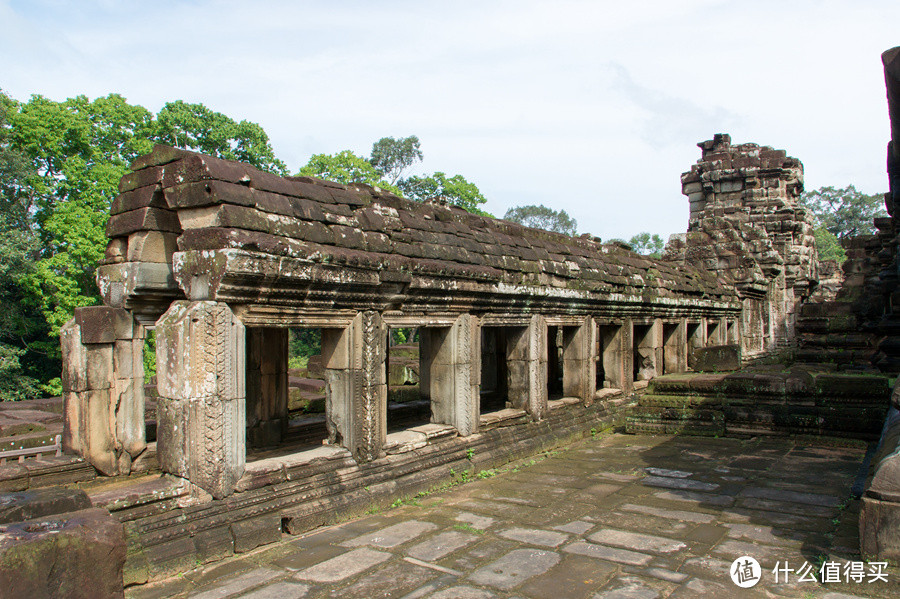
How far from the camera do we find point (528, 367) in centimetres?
790

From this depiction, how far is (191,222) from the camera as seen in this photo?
4.73m

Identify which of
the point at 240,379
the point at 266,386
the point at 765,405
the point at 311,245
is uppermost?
the point at 311,245

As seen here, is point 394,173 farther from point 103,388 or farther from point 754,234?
point 103,388

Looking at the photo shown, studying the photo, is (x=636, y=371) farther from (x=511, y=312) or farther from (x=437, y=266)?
(x=437, y=266)

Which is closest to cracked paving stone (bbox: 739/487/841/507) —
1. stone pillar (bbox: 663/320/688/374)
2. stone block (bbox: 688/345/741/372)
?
stone block (bbox: 688/345/741/372)

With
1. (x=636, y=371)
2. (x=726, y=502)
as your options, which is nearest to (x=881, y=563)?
(x=726, y=502)

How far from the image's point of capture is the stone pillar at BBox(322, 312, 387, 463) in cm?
544

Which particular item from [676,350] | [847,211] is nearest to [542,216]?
[847,211]

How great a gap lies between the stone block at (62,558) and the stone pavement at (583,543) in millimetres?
1212

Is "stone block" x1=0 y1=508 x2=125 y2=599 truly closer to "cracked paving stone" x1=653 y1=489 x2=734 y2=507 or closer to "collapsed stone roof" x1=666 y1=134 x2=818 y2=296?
"cracked paving stone" x1=653 y1=489 x2=734 y2=507

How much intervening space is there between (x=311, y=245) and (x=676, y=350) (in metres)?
9.62

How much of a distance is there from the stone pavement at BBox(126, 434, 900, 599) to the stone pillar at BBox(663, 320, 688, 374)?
5894 mm

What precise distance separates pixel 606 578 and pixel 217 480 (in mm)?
2675

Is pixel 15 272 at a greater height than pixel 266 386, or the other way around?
pixel 15 272
